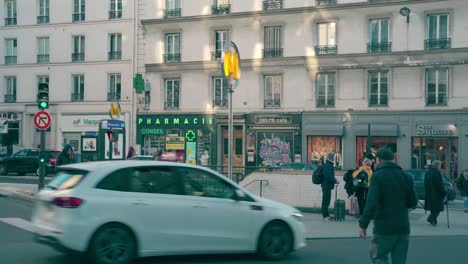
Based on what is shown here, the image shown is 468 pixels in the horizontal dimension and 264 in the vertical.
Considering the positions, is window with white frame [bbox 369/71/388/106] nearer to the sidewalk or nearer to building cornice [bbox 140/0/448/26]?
building cornice [bbox 140/0/448/26]

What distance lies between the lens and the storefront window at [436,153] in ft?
109

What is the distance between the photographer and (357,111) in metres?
34.8

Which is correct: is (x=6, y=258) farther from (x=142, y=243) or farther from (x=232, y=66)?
(x=232, y=66)

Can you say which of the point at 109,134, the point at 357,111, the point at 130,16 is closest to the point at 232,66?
the point at 109,134

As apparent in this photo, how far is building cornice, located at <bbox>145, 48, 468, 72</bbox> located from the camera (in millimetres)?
32781

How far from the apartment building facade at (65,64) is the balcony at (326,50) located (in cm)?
1261

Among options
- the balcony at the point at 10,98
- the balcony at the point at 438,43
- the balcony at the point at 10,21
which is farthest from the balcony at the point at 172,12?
the balcony at the point at 438,43

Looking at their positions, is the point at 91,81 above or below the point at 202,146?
above

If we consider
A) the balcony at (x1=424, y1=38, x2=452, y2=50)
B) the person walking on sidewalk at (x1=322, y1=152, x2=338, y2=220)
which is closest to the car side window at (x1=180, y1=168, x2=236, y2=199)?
the person walking on sidewalk at (x1=322, y1=152, x2=338, y2=220)

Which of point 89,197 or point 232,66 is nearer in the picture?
point 89,197

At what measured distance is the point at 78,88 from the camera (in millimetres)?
42781

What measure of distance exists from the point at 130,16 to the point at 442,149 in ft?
69.9

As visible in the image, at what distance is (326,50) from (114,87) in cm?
1463

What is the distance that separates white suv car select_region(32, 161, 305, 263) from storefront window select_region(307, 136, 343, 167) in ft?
83.4
